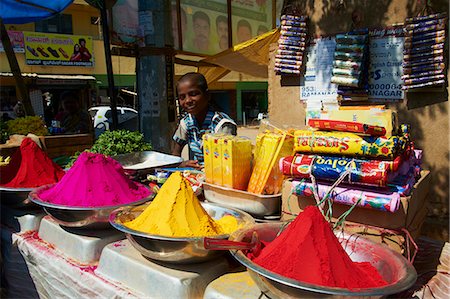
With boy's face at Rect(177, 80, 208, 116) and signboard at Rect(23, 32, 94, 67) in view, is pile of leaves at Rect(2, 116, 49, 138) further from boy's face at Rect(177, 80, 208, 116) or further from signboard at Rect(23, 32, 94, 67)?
signboard at Rect(23, 32, 94, 67)

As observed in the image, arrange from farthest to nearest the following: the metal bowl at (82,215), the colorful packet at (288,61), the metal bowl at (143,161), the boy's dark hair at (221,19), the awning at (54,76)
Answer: the awning at (54,76)
the boy's dark hair at (221,19)
the colorful packet at (288,61)
the metal bowl at (143,161)
the metal bowl at (82,215)

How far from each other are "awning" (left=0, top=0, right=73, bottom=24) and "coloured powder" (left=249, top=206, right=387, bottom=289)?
9.84ft

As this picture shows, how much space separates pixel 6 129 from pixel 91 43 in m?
11.3

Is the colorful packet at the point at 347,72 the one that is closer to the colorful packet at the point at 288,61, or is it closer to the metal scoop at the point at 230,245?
the colorful packet at the point at 288,61

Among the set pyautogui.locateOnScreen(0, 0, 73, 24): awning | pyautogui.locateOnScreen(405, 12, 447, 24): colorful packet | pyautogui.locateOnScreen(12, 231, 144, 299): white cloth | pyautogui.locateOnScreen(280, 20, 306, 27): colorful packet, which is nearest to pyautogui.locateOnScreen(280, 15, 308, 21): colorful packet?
pyautogui.locateOnScreen(280, 20, 306, 27): colorful packet

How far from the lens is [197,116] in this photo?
2.08m

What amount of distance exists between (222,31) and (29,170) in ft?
10.7

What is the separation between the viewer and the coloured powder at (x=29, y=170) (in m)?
1.65

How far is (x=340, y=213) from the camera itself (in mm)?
1114

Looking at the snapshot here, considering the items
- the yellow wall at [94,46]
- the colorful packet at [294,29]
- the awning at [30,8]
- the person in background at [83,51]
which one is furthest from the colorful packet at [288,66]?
the person in background at [83,51]

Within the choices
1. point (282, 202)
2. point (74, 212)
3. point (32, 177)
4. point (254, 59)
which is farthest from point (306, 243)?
point (254, 59)

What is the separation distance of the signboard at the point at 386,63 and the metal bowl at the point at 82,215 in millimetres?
2067

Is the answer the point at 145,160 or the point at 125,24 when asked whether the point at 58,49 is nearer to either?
the point at 125,24

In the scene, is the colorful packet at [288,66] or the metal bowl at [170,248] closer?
the metal bowl at [170,248]
